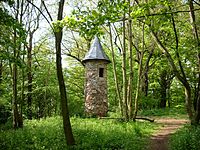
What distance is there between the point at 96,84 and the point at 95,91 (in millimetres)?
530

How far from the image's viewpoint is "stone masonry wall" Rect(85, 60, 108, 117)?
20344 mm

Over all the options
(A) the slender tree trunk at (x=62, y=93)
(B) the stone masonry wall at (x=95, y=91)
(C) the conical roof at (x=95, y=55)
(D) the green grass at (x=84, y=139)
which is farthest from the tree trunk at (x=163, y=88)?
(A) the slender tree trunk at (x=62, y=93)

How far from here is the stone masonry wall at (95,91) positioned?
20344 mm

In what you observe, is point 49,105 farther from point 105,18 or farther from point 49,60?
point 105,18

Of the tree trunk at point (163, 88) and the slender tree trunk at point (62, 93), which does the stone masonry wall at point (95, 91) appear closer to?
the slender tree trunk at point (62, 93)

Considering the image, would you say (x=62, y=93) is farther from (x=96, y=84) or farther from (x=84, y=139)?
(x=96, y=84)

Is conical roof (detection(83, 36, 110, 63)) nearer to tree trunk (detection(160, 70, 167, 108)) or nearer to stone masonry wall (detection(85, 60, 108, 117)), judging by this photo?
stone masonry wall (detection(85, 60, 108, 117))

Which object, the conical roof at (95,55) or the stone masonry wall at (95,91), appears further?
the conical roof at (95,55)

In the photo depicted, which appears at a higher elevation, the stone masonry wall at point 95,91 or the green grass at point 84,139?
the stone masonry wall at point 95,91

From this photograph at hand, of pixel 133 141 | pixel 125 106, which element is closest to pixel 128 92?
pixel 125 106

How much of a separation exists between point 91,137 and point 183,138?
139 inches

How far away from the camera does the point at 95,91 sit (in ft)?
67.1

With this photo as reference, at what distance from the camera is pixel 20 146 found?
1060cm

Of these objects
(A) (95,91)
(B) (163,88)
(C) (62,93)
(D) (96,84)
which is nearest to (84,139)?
(C) (62,93)
